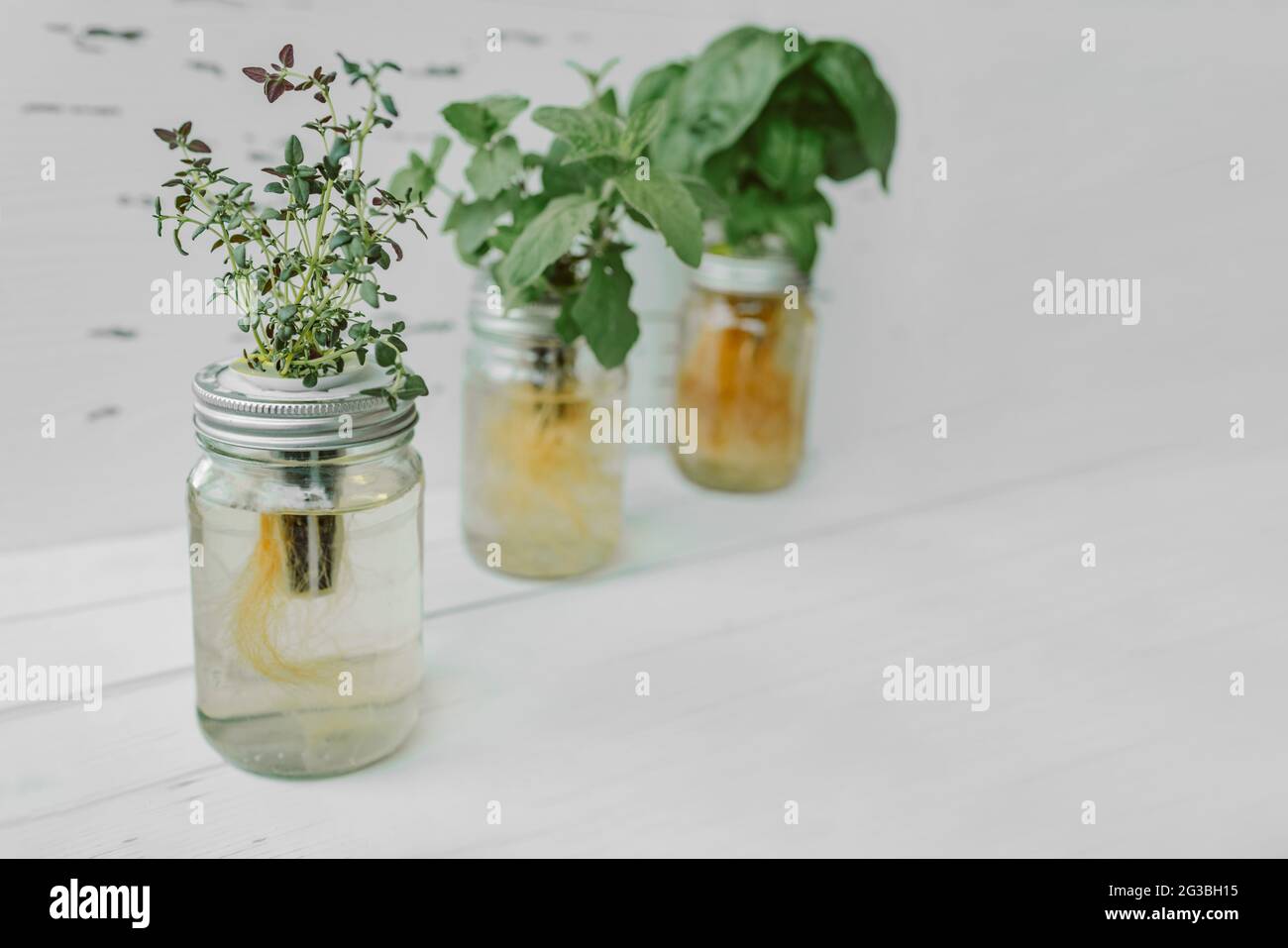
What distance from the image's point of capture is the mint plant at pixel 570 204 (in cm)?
84

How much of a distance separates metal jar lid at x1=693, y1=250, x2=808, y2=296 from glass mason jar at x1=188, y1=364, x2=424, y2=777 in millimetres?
461

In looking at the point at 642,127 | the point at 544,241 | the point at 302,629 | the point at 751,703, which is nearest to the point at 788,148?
the point at 642,127

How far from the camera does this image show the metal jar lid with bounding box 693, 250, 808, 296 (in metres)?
1.12

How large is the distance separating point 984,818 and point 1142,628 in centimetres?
32

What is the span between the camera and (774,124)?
1058 mm

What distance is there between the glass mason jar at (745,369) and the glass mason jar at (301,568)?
1.54 feet

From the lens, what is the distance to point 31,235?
0.92 m

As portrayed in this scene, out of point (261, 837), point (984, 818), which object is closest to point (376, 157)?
point (261, 837)

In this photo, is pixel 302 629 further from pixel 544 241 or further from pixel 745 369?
pixel 745 369

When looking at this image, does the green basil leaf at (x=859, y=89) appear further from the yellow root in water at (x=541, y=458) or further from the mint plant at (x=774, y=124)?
the yellow root in water at (x=541, y=458)

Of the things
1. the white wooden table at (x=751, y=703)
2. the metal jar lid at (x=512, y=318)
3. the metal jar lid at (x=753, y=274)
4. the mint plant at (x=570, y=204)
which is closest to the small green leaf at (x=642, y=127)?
the mint plant at (x=570, y=204)

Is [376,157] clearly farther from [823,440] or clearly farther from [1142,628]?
[1142,628]

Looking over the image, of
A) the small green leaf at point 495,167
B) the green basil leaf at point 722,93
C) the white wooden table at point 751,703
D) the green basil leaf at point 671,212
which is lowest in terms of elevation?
the white wooden table at point 751,703

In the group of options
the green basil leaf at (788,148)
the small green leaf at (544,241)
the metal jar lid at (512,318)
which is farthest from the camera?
the green basil leaf at (788,148)
